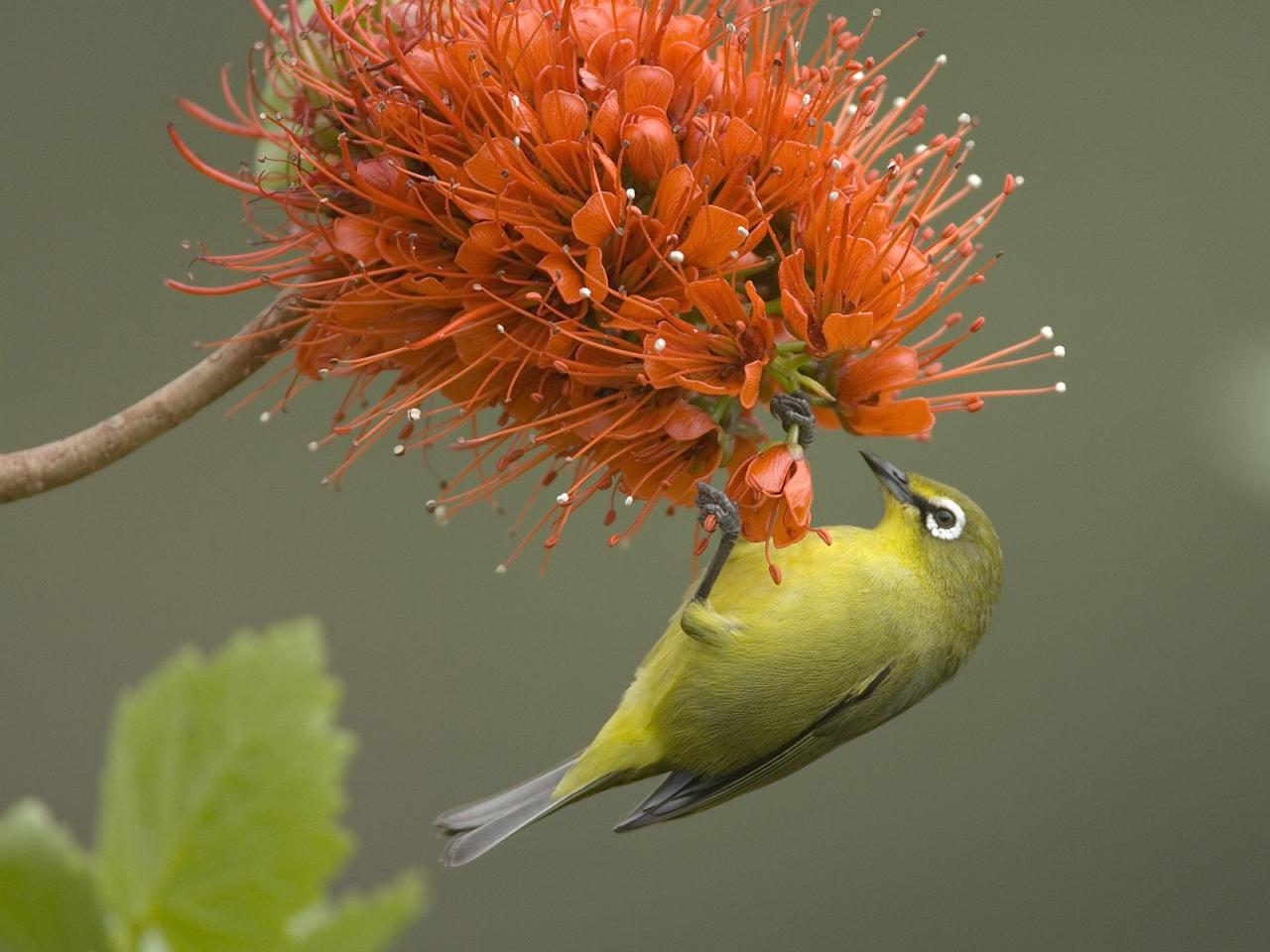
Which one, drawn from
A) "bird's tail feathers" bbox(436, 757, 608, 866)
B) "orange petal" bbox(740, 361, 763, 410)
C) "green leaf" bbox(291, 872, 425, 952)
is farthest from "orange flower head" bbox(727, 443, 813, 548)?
"green leaf" bbox(291, 872, 425, 952)

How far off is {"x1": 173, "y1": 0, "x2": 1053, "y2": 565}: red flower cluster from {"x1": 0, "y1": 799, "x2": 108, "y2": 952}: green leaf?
57.9 inches

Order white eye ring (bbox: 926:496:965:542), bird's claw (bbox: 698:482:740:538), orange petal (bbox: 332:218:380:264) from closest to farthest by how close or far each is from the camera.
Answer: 1. orange petal (bbox: 332:218:380:264)
2. bird's claw (bbox: 698:482:740:538)
3. white eye ring (bbox: 926:496:965:542)

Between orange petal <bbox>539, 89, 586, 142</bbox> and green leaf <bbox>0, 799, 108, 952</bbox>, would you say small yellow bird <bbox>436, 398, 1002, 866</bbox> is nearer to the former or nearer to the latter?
orange petal <bbox>539, 89, 586, 142</bbox>

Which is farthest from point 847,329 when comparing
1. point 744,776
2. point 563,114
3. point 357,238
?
point 744,776

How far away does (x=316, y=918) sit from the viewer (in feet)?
1.64

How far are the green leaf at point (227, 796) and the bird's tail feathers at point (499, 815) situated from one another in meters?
2.35

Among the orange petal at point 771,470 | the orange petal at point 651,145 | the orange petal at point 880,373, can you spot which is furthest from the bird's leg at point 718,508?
the orange petal at point 651,145

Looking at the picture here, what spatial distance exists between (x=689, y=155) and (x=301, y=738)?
161 centimetres

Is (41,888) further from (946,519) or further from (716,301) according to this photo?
(946,519)

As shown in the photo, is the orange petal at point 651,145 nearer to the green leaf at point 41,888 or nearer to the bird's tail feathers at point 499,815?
the bird's tail feathers at point 499,815

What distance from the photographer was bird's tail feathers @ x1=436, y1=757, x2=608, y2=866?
2.83 meters

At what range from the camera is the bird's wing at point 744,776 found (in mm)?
2881

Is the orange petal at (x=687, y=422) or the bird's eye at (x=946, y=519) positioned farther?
the bird's eye at (x=946, y=519)

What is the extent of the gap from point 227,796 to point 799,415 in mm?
1607
